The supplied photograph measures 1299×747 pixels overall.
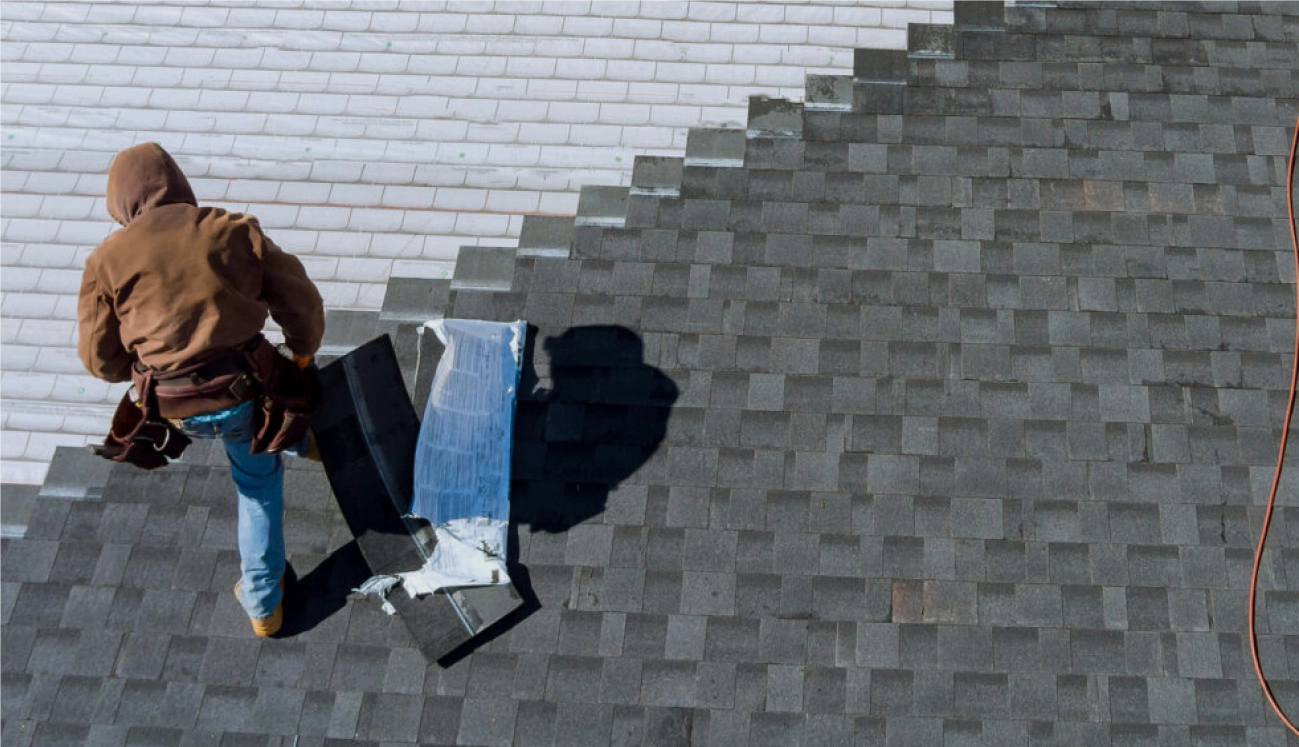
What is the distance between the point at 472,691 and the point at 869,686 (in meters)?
2.00

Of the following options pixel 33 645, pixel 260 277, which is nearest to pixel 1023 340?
pixel 260 277

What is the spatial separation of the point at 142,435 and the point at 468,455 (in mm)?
1644

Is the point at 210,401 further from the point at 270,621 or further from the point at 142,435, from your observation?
the point at 270,621

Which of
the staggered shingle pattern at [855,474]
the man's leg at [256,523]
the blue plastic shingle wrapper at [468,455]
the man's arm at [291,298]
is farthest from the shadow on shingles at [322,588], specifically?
the man's arm at [291,298]

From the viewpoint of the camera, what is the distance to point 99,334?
17.4 feet

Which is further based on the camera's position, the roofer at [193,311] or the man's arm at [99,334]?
the man's arm at [99,334]

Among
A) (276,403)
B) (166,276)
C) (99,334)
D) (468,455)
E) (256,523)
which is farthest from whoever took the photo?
(468,455)

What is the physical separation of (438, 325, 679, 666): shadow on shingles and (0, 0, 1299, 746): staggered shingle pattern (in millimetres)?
20

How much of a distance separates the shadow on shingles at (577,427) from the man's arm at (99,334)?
205cm

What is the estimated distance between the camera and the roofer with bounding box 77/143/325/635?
5141 millimetres

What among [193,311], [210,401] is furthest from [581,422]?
[193,311]

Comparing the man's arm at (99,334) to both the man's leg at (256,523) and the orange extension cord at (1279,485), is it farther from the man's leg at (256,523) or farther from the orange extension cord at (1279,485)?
the orange extension cord at (1279,485)

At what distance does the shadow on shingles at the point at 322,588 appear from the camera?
19.2 ft

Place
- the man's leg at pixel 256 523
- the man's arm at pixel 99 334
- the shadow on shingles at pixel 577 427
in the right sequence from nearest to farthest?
1. the man's arm at pixel 99 334
2. the man's leg at pixel 256 523
3. the shadow on shingles at pixel 577 427
